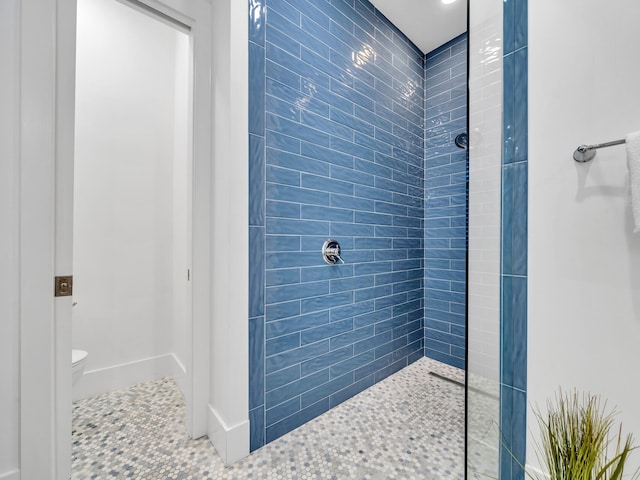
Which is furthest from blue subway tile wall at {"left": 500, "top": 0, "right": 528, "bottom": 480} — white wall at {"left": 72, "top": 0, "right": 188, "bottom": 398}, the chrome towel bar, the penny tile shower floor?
white wall at {"left": 72, "top": 0, "right": 188, "bottom": 398}

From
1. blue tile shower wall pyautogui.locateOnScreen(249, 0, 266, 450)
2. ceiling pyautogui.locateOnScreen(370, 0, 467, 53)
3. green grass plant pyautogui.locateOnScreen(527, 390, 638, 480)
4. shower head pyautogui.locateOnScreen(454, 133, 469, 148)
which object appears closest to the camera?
green grass plant pyautogui.locateOnScreen(527, 390, 638, 480)

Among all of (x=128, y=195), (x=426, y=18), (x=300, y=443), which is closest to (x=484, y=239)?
(x=300, y=443)

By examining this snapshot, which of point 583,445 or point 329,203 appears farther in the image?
point 329,203

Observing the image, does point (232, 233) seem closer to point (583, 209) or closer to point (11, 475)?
point (11, 475)

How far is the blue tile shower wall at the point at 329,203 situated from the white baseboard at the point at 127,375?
915 millimetres

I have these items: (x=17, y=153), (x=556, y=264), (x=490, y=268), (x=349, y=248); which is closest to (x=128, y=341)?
(x=17, y=153)

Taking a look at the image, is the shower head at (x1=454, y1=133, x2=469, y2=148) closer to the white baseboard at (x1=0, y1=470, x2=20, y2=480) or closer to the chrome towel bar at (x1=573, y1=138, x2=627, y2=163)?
the chrome towel bar at (x1=573, y1=138, x2=627, y2=163)

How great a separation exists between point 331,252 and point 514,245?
0.97 meters

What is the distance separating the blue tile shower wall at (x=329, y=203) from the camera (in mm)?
1444

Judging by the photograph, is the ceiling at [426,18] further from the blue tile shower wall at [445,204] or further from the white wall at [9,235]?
the white wall at [9,235]

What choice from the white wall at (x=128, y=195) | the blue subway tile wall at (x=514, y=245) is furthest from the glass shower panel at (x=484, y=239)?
the white wall at (x=128, y=195)

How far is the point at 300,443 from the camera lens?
145 cm

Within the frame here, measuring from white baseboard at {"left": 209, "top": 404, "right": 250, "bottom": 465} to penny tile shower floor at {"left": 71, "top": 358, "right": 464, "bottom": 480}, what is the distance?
35 mm

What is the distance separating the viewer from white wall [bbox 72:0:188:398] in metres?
1.98
